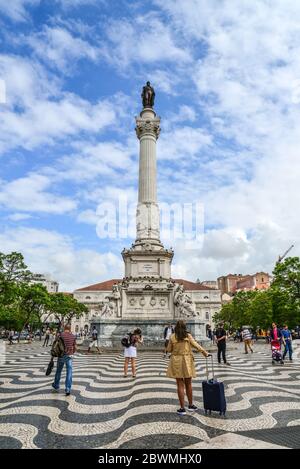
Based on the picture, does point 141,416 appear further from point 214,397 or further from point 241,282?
point 241,282

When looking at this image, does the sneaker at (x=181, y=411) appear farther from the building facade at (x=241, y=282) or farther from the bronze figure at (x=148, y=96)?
the building facade at (x=241, y=282)

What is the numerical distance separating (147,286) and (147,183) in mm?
10928

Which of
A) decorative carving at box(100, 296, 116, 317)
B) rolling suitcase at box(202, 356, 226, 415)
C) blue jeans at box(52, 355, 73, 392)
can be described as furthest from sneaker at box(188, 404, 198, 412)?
decorative carving at box(100, 296, 116, 317)

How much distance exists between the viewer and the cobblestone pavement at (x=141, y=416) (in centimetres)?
476

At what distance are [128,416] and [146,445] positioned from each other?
5.23ft

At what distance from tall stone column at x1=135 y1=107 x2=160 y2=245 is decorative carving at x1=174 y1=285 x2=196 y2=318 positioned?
620 cm

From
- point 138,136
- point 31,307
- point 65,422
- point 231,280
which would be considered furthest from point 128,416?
point 231,280

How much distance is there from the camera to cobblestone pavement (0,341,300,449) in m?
4.76

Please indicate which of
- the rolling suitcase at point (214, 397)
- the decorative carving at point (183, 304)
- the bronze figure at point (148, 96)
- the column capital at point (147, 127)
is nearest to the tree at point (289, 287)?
the decorative carving at point (183, 304)

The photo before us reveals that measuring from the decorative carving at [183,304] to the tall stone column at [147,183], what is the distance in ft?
20.3

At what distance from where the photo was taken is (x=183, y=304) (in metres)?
24.5
